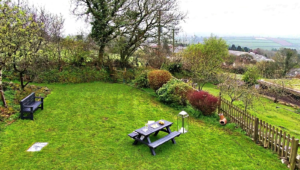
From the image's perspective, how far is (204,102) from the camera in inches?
353

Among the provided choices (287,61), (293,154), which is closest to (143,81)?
(293,154)

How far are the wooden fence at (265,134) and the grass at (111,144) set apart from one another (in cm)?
26

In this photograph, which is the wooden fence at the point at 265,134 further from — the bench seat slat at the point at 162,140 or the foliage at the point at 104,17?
the foliage at the point at 104,17

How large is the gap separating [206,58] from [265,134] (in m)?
12.0

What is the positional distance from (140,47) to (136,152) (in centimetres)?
1317

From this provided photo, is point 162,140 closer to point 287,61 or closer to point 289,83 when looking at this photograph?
point 289,83

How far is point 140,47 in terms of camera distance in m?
17.8

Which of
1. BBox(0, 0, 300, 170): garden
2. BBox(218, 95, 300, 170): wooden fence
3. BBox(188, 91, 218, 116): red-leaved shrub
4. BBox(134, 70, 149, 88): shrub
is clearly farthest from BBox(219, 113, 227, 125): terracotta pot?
BBox(134, 70, 149, 88): shrub

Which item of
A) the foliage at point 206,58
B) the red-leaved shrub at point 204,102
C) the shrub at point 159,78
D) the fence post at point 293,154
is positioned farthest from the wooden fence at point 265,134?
the foliage at point 206,58

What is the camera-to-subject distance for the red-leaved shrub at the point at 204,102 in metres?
8.88

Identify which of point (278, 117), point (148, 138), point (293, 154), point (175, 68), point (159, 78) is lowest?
point (278, 117)

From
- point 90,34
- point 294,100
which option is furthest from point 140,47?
point 294,100

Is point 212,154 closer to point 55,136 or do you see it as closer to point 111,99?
point 55,136

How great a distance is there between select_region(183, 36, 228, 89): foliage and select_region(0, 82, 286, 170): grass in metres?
6.30
